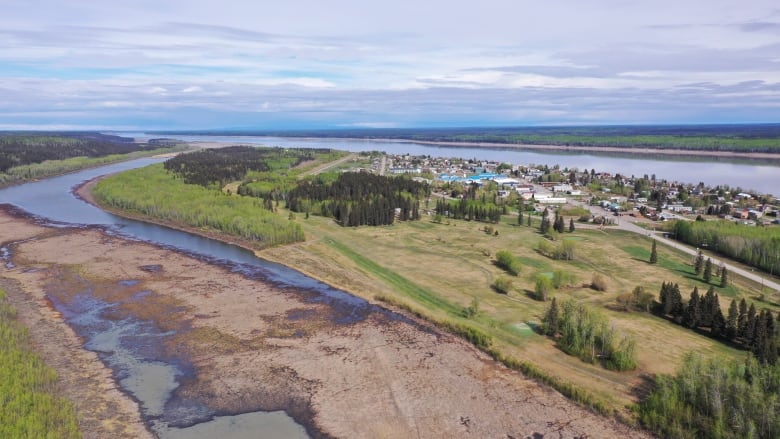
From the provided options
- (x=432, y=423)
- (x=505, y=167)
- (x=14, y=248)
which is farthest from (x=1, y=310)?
(x=505, y=167)

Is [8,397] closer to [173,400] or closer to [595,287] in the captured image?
[173,400]

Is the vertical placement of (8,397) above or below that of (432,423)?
above

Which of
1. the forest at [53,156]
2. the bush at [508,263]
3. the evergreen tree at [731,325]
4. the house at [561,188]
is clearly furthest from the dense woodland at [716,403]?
the forest at [53,156]

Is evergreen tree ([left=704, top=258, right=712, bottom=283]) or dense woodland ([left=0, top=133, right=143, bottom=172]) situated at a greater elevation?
Answer: dense woodland ([left=0, top=133, right=143, bottom=172])

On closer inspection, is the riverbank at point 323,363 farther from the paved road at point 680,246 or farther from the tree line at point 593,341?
the paved road at point 680,246

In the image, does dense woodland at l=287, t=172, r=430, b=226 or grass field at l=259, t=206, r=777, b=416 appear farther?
dense woodland at l=287, t=172, r=430, b=226

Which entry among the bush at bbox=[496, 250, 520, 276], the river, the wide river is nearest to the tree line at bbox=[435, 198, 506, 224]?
the bush at bbox=[496, 250, 520, 276]

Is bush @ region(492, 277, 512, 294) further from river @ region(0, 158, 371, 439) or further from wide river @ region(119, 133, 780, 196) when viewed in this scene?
wide river @ region(119, 133, 780, 196)

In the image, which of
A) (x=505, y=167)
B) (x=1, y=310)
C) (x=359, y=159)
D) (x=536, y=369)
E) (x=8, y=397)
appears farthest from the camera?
(x=359, y=159)
